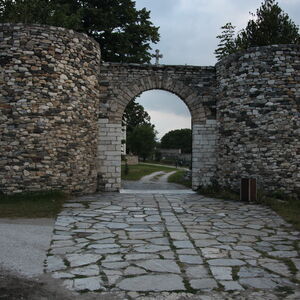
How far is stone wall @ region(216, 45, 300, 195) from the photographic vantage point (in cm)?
998

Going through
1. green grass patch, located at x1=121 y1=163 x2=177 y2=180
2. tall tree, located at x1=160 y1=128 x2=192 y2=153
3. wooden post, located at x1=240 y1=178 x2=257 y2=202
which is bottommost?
green grass patch, located at x1=121 y1=163 x2=177 y2=180

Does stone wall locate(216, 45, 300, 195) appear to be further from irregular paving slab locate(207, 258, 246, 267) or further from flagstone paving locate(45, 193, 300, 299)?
irregular paving slab locate(207, 258, 246, 267)

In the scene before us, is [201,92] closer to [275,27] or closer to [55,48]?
[275,27]

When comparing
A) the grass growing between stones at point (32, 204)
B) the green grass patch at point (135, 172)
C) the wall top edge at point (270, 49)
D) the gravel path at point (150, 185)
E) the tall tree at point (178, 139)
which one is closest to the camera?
the grass growing between stones at point (32, 204)

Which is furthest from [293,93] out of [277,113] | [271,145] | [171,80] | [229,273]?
[229,273]

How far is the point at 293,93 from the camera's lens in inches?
396

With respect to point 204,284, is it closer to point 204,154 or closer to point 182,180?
point 204,154

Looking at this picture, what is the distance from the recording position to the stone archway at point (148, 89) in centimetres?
1131

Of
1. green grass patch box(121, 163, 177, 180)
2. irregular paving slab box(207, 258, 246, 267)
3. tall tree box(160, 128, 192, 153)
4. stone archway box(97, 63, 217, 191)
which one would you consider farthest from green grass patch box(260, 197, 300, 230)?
tall tree box(160, 128, 192, 153)

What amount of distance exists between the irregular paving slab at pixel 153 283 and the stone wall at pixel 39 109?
619 cm

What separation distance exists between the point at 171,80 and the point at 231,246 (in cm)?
761

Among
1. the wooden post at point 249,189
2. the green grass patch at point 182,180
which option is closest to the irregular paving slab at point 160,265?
the wooden post at point 249,189

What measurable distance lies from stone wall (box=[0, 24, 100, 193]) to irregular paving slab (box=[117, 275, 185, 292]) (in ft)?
20.3

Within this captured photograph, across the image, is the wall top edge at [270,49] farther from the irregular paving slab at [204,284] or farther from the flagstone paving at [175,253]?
the irregular paving slab at [204,284]
